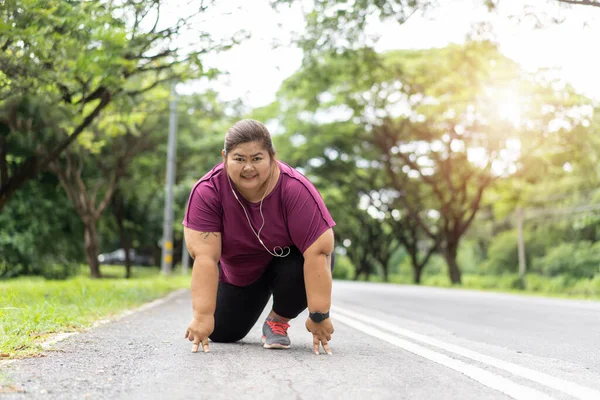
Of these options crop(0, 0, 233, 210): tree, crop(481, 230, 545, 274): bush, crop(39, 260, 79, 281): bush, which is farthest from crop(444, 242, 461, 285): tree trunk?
crop(0, 0, 233, 210): tree

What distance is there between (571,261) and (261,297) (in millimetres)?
26185

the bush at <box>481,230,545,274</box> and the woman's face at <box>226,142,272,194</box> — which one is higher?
the woman's face at <box>226,142,272,194</box>

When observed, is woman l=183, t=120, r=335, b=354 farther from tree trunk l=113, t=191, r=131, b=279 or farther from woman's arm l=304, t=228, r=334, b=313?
tree trunk l=113, t=191, r=131, b=279

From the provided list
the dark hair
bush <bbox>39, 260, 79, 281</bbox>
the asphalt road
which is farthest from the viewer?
bush <bbox>39, 260, 79, 281</bbox>

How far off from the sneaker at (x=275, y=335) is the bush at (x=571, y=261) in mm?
22156

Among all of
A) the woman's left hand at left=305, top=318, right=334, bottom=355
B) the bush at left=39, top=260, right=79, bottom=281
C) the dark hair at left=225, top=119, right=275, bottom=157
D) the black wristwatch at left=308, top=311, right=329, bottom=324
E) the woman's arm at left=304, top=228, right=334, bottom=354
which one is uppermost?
the dark hair at left=225, top=119, right=275, bottom=157

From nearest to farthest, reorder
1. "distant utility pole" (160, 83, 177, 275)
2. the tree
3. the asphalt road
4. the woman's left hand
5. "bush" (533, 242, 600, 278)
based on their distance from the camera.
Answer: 1. the asphalt road
2. the woman's left hand
3. the tree
4. "distant utility pole" (160, 83, 177, 275)
5. "bush" (533, 242, 600, 278)

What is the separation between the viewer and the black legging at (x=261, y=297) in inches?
172

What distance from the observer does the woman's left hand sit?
4.12 m

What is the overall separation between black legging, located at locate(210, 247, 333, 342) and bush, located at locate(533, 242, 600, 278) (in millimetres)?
22132

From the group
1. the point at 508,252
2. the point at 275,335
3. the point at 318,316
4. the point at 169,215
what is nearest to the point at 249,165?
the point at 318,316

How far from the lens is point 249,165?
12.7 ft

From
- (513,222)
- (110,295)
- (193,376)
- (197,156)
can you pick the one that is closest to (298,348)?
(193,376)

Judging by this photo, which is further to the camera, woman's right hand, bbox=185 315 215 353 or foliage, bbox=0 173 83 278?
foliage, bbox=0 173 83 278
